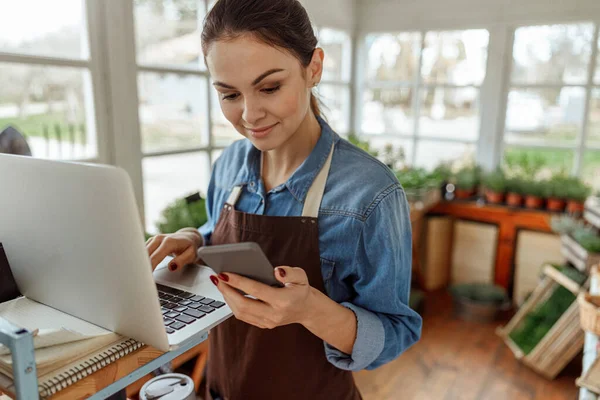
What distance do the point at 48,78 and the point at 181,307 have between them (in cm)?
156

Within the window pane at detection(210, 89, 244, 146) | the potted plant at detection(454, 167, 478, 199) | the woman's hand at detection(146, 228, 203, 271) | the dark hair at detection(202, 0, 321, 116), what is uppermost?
the dark hair at detection(202, 0, 321, 116)

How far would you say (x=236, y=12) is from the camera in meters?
0.79

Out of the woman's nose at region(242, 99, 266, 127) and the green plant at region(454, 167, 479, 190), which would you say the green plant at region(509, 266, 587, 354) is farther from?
the woman's nose at region(242, 99, 266, 127)

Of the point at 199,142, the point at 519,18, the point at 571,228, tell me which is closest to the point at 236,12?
the point at 199,142

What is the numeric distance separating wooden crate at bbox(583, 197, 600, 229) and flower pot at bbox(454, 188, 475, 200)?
82 cm

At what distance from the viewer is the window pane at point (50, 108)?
175 cm

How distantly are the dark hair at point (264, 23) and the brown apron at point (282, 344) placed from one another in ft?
0.78

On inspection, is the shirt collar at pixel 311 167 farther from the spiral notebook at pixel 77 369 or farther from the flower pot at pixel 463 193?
the flower pot at pixel 463 193

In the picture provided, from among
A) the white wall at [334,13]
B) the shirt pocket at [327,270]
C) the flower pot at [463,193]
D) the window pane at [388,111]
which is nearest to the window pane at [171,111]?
the white wall at [334,13]

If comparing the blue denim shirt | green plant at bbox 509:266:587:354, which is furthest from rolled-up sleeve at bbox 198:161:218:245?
green plant at bbox 509:266:587:354

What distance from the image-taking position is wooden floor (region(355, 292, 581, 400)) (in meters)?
2.41

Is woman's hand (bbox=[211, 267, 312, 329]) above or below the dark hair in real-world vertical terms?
below

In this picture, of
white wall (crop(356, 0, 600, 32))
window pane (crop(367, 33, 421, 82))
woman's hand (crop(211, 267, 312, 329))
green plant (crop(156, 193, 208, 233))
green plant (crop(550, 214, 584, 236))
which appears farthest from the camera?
window pane (crop(367, 33, 421, 82))

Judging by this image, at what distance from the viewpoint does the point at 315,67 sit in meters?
0.90
